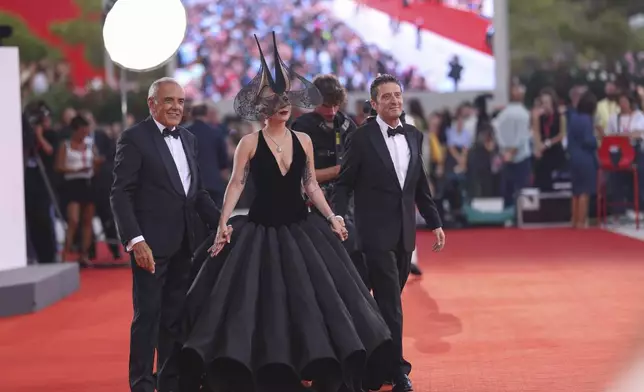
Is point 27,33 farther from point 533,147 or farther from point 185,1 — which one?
point 533,147

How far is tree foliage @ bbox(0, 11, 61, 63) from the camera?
2016 centimetres

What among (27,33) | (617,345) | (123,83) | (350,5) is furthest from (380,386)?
(27,33)

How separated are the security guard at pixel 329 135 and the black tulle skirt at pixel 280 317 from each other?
131 cm

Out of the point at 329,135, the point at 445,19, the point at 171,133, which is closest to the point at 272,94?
the point at 171,133

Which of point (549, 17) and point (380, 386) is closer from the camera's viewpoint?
point (380, 386)

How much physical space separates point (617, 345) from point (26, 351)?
3.78 meters

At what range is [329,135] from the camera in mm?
6738

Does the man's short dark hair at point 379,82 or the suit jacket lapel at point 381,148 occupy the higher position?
the man's short dark hair at point 379,82

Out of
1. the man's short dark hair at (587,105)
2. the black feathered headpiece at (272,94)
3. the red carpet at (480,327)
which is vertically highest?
the man's short dark hair at (587,105)

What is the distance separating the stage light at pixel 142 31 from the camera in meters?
12.4

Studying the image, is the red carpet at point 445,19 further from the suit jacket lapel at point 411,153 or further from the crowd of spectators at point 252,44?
the suit jacket lapel at point 411,153

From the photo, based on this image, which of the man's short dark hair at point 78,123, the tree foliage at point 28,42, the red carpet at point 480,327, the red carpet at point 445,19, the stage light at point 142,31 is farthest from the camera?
the tree foliage at point 28,42

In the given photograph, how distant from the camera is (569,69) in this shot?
22.3 metres

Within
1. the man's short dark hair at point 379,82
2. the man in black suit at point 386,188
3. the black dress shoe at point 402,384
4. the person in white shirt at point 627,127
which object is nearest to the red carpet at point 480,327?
the black dress shoe at point 402,384
